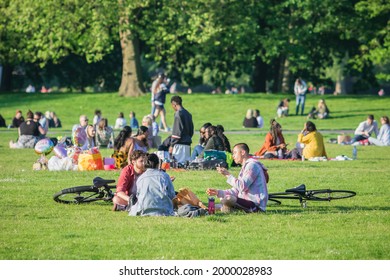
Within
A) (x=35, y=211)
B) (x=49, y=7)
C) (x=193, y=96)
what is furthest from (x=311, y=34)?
(x=35, y=211)

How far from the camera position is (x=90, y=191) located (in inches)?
685

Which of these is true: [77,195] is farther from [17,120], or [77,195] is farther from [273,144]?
[17,120]

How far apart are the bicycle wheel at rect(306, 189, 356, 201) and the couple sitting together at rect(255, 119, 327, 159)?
9246mm

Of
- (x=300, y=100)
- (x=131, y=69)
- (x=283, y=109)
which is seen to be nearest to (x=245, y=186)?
(x=283, y=109)

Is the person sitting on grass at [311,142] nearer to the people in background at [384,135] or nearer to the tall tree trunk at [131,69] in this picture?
the people in background at [384,135]

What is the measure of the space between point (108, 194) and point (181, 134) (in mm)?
7283

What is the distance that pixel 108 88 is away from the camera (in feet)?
235

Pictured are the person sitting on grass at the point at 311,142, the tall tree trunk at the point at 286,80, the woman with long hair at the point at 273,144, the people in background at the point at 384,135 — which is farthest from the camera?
the tall tree trunk at the point at 286,80

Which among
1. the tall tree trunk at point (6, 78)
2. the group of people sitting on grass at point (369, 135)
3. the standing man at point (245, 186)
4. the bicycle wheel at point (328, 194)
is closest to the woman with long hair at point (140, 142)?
the bicycle wheel at point (328, 194)

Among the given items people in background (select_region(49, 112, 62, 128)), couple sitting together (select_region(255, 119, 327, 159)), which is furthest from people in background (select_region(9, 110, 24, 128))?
couple sitting together (select_region(255, 119, 327, 159))

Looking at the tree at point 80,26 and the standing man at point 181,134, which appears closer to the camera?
the standing man at point 181,134

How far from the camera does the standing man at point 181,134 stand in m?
24.6

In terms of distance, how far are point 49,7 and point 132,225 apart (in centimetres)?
4079
